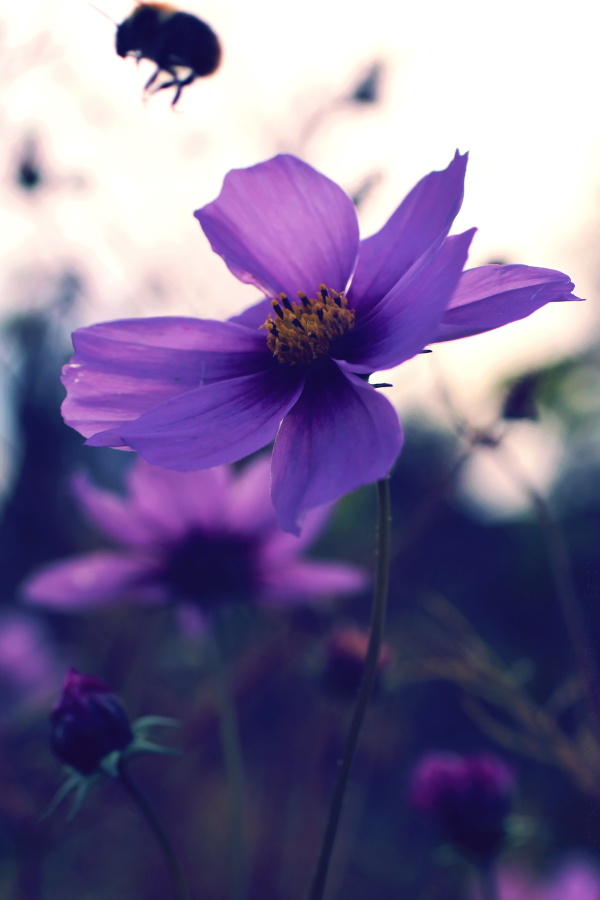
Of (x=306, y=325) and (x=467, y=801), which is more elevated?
(x=306, y=325)

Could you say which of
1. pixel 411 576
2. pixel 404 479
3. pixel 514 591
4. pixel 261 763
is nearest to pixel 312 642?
pixel 411 576

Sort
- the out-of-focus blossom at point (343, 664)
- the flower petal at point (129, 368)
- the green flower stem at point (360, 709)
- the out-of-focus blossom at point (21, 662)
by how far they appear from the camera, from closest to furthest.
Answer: the green flower stem at point (360, 709), the flower petal at point (129, 368), the out-of-focus blossom at point (343, 664), the out-of-focus blossom at point (21, 662)

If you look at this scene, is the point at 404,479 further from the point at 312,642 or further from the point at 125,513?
the point at 125,513

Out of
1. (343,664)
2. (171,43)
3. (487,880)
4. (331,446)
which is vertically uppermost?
(171,43)

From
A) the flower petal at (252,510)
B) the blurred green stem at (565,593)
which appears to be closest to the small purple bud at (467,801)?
the blurred green stem at (565,593)

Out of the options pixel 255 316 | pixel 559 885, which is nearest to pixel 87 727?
pixel 255 316

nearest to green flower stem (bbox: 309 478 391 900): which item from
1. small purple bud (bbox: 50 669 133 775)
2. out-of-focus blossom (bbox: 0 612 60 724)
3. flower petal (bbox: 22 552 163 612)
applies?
small purple bud (bbox: 50 669 133 775)

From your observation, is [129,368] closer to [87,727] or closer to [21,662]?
[87,727]

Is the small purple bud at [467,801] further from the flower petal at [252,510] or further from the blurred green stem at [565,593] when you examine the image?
the flower petal at [252,510]
